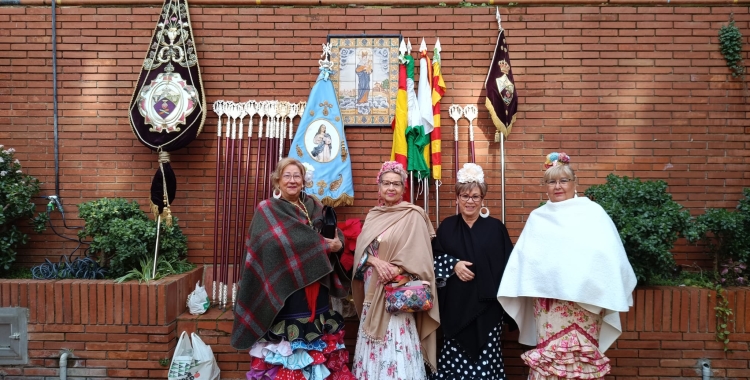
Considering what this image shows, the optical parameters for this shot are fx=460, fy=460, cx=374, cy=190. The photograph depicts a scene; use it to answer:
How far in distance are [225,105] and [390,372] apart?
2.87 metres

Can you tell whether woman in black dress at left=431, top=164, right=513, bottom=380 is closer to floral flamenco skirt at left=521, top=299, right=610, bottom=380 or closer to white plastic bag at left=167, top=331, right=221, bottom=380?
floral flamenco skirt at left=521, top=299, right=610, bottom=380

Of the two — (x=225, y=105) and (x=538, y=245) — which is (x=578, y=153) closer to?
(x=538, y=245)

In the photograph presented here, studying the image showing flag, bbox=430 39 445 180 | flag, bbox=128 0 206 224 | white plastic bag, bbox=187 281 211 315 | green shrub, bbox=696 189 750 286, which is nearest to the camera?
green shrub, bbox=696 189 750 286

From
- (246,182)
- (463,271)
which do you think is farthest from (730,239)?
(246,182)

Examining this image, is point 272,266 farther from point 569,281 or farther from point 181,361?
point 569,281

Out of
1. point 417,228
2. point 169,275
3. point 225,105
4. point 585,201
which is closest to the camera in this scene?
point 585,201

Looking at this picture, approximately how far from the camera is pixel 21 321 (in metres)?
3.74

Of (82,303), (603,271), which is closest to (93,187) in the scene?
(82,303)

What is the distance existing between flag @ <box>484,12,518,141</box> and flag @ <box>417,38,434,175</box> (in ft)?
1.74

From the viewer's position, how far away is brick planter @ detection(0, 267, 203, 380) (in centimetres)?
367

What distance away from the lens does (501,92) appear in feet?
13.8

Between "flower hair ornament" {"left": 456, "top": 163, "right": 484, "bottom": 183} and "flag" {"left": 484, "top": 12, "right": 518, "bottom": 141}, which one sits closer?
"flower hair ornament" {"left": 456, "top": 163, "right": 484, "bottom": 183}

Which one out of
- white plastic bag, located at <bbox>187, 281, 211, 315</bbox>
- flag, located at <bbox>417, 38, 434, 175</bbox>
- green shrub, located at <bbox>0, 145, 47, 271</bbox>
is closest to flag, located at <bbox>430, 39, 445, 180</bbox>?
flag, located at <bbox>417, 38, 434, 175</bbox>

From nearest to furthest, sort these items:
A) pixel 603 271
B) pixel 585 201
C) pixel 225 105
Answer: pixel 603 271
pixel 585 201
pixel 225 105
